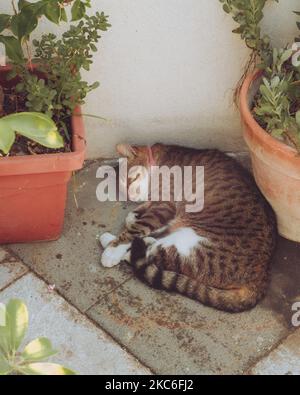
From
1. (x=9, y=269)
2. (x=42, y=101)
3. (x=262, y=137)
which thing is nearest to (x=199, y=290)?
(x=262, y=137)

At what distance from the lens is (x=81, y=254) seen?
2.34 m

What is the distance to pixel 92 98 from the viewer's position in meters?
2.45

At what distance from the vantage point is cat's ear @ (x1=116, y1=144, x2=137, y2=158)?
248 cm

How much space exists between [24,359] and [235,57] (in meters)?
1.52

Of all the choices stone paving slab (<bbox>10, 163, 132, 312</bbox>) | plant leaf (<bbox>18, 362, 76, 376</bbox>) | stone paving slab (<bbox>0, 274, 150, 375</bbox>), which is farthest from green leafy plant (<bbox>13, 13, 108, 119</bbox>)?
plant leaf (<bbox>18, 362, 76, 376</bbox>)

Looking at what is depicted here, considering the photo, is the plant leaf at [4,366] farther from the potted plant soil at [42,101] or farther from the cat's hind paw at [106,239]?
the cat's hind paw at [106,239]

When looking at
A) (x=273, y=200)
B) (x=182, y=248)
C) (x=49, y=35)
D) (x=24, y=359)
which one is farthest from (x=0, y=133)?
(x=273, y=200)

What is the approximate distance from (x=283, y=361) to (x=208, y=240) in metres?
0.50

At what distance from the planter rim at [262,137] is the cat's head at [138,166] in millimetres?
475

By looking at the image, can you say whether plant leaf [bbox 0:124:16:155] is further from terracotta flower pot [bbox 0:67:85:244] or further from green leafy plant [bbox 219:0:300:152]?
green leafy plant [bbox 219:0:300:152]

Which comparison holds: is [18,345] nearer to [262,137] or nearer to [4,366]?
[4,366]

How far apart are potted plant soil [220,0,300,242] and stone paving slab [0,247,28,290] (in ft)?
3.17

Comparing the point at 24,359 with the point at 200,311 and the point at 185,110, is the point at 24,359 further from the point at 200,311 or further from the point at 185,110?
the point at 185,110

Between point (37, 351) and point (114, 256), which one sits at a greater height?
point (37, 351)
